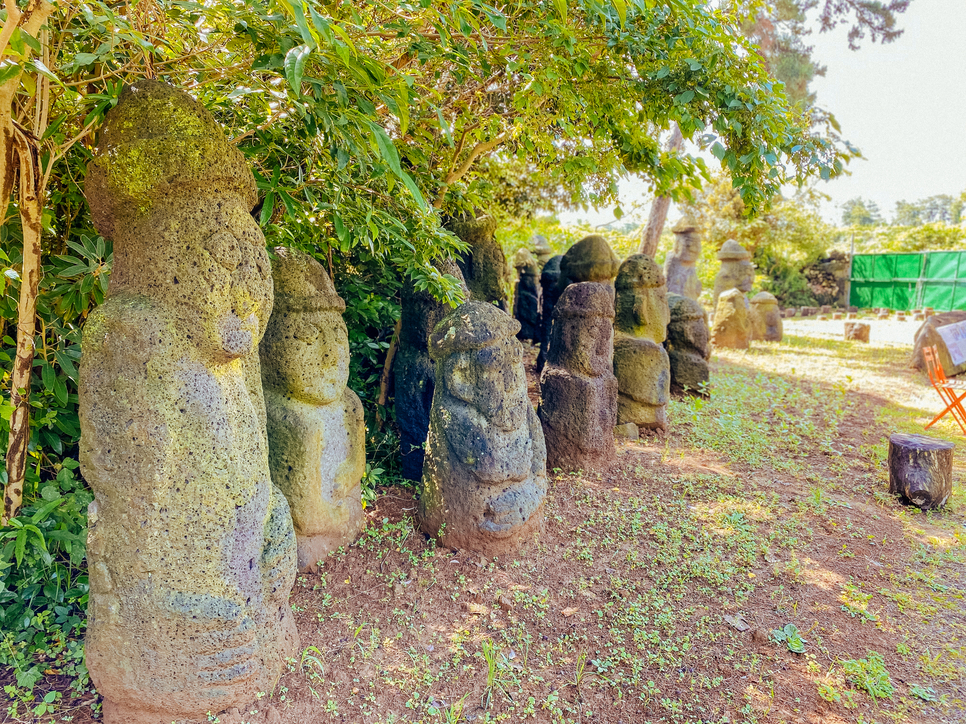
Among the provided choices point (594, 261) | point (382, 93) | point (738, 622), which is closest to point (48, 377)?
point (382, 93)

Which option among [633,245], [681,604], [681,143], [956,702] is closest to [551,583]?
[681,604]

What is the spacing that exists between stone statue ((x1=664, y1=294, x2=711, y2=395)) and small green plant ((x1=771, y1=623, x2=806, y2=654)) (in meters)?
4.40

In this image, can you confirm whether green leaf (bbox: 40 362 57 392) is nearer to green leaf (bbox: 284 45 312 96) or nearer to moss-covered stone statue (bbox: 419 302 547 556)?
green leaf (bbox: 284 45 312 96)

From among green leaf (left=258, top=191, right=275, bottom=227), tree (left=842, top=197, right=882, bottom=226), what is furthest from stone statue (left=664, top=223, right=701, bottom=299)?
tree (left=842, top=197, right=882, bottom=226)

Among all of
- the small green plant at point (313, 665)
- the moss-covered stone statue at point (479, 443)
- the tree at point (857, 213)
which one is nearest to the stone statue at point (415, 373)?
the moss-covered stone statue at point (479, 443)

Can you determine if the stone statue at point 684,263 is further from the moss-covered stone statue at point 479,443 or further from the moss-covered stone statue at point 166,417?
the moss-covered stone statue at point 166,417

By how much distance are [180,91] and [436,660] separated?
2495 millimetres

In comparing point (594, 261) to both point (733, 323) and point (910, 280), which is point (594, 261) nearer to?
point (733, 323)

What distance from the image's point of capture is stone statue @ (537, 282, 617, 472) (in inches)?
185

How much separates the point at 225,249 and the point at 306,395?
1.18 metres

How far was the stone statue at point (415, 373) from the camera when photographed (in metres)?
4.23

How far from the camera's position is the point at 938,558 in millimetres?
3791

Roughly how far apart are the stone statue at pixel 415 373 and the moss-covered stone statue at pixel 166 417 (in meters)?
2.07

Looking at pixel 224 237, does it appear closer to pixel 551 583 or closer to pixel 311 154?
pixel 311 154
